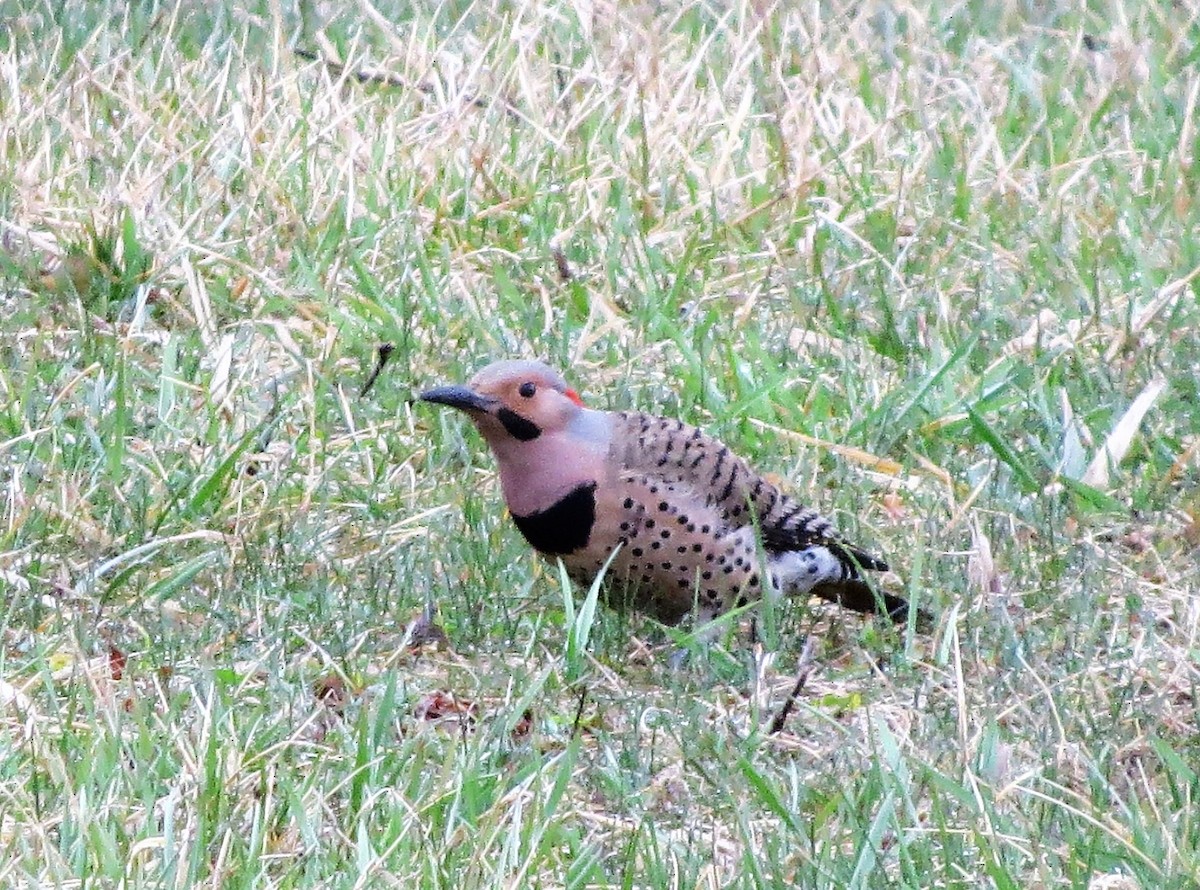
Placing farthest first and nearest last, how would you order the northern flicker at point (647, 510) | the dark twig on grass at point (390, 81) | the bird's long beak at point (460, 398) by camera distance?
the dark twig on grass at point (390, 81) → the northern flicker at point (647, 510) → the bird's long beak at point (460, 398)

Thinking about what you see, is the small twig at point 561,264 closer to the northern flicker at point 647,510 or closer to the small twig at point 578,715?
the northern flicker at point 647,510

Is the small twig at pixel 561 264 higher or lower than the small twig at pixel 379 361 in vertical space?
higher

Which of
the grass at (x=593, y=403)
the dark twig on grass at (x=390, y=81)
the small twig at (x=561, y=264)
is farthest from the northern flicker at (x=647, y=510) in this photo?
the dark twig on grass at (x=390, y=81)

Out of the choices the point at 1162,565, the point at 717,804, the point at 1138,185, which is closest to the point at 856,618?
the point at 1162,565

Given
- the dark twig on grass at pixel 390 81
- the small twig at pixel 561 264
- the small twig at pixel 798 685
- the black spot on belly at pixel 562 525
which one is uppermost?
the small twig at pixel 798 685

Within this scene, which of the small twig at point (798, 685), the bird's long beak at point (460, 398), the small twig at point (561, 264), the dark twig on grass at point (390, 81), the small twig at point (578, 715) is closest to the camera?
the small twig at point (578, 715)

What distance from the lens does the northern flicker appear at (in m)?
4.74

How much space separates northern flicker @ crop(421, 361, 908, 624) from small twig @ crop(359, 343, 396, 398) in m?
0.85

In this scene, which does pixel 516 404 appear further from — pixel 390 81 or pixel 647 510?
pixel 390 81

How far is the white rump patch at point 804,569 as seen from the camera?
4.93 meters

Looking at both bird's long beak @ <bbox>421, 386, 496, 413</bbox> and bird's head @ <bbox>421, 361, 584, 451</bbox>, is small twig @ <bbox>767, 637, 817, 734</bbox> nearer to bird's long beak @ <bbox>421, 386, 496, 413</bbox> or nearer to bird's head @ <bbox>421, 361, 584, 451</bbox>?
bird's head @ <bbox>421, 361, 584, 451</bbox>

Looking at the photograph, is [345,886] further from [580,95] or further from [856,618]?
[580,95]

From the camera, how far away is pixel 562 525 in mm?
4707

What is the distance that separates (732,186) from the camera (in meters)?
6.98
